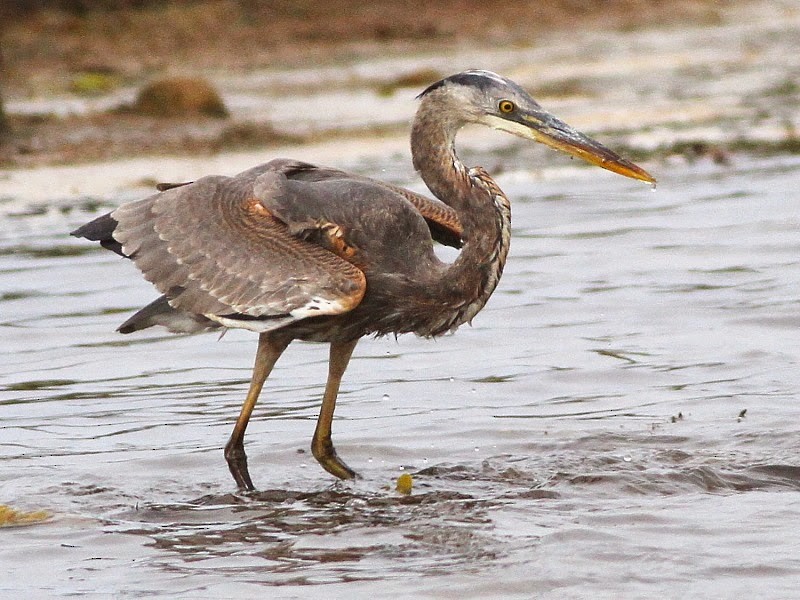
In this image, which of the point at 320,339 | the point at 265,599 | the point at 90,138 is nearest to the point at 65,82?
the point at 90,138

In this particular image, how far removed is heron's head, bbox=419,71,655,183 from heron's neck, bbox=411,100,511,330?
0.31ft

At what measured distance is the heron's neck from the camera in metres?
6.72

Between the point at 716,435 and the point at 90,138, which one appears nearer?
the point at 716,435

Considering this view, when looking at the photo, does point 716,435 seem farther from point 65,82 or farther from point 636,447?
point 65,82

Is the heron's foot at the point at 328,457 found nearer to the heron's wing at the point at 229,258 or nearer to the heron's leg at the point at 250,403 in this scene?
the heron's leg at the point at 250,403

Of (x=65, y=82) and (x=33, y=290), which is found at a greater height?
(x=65, y=82)

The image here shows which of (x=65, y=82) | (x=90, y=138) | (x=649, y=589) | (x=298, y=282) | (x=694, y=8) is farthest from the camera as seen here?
(x=694, y=8)

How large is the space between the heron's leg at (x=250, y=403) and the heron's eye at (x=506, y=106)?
1.36 m

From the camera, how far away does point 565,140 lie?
22.4 ft

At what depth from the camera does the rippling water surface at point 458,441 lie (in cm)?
586

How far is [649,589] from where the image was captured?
18.0ft

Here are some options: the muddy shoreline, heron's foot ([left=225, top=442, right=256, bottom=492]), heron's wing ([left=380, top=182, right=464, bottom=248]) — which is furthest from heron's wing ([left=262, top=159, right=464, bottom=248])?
the muddy shoreline

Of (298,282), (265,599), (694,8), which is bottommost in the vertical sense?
(265,599)

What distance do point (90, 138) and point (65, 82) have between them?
18.0ft
